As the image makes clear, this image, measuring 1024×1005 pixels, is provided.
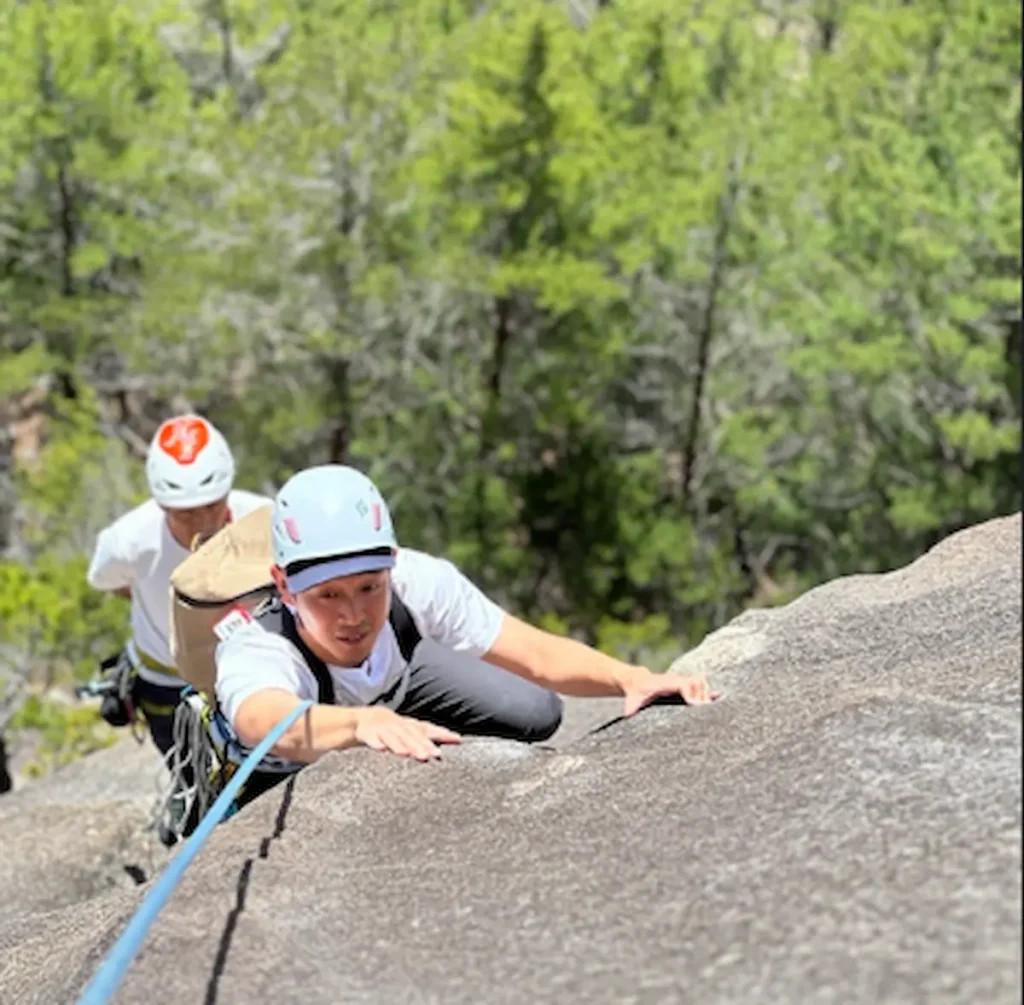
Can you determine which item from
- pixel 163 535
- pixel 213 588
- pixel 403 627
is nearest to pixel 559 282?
pixel 163 535

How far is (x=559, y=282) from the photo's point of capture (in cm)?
1991

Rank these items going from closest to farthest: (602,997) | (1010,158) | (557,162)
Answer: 1. (602,997)
2. (1010,158)
3. (557,162)

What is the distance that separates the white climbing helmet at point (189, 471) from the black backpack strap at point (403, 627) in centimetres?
187

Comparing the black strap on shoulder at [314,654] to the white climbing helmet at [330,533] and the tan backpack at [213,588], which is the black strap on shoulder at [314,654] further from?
the tan backpack at [213,588]

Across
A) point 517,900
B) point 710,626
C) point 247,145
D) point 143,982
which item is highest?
point 247,145

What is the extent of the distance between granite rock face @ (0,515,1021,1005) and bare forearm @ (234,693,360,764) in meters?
0.11

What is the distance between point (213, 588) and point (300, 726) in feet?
3.44

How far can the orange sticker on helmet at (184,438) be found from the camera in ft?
20.6

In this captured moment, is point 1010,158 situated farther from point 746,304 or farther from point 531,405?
point 531,405

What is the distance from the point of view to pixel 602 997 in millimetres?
2621

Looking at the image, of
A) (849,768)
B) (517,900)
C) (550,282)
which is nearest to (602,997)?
(517,900)

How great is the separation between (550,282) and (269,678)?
645 inches

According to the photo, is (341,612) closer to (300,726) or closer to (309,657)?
(309,657)

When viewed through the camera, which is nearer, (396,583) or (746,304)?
(396,583)
